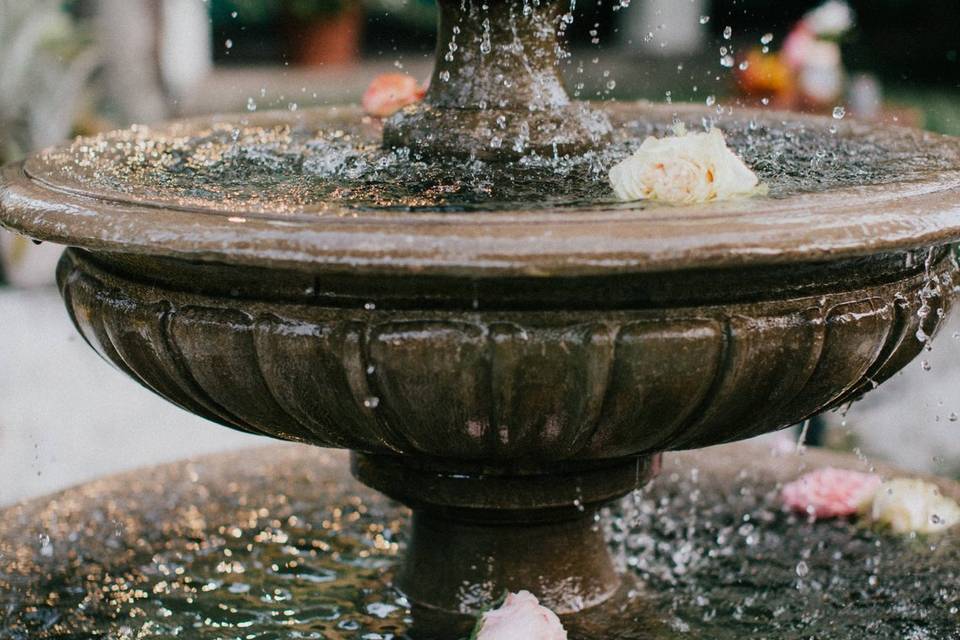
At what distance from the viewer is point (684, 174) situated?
1859 millimetres

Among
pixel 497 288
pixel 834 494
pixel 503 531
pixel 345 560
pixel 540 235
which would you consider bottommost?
pixel 345 560

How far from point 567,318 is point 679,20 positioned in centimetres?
1151

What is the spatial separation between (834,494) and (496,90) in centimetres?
132

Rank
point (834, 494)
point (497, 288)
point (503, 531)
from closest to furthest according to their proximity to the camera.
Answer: point (497, 288) < point (503, 531) < point (834, 494)

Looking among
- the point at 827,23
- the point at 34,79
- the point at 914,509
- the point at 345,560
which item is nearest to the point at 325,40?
the point at 34,79

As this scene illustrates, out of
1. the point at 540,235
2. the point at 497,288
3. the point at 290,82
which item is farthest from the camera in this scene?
the point at 290,82

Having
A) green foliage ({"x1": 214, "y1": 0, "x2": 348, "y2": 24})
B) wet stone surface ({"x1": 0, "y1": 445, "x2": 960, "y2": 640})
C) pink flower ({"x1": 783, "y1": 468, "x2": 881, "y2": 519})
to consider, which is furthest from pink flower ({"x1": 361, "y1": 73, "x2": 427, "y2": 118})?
green foliage ({"x1": 214, "y1": 0, "x2": 348, "y2": 24})

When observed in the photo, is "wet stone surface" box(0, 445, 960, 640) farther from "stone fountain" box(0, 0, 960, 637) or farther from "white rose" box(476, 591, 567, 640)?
"stone fountain" box(0, 0, 960, 637)

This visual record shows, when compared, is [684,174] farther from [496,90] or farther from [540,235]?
[496,90]

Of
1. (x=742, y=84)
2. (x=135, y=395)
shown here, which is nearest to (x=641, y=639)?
(x=135, y=395)

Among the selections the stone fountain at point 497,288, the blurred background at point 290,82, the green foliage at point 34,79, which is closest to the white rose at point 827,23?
the blurred background at point 290,82

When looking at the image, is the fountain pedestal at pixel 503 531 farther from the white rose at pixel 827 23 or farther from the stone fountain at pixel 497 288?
the white rose at pixel 827 23

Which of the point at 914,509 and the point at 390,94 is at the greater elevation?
the point at 390,94

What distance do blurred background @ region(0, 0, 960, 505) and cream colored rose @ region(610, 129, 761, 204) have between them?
68 cm
